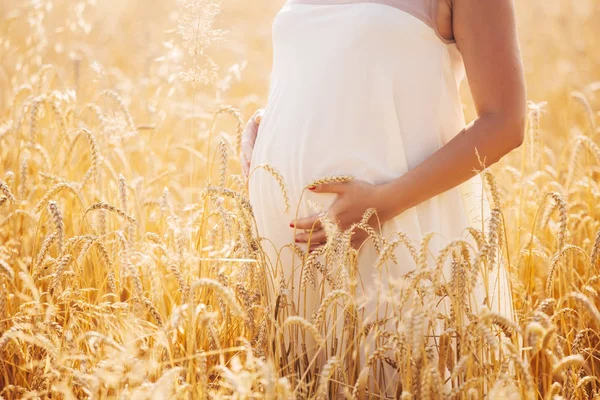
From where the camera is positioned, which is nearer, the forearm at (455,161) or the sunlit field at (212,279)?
the sunlit field at (212,279)

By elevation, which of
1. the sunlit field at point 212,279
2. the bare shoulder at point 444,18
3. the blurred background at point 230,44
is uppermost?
the blurred background at point 230,44

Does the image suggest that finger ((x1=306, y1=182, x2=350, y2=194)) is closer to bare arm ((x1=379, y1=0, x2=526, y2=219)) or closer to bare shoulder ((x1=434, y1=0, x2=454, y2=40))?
bare arm ((x1=379, y1=0, x2=526, y2=219))

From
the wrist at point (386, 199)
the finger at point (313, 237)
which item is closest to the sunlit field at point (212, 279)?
the finger at point (313, 237)

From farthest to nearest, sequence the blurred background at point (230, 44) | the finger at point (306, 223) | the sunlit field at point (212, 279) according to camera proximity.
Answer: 1. the blurred background at point (230, 44)
2. the finger at point (306, 223)
3. the sunlit field at point (212, 279)

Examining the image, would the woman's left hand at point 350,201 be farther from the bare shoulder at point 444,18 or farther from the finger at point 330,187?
the bare shoulder at point 444,18

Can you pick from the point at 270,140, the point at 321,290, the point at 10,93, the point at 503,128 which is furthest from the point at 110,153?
the point at 503,128

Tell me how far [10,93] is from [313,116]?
7.75ft

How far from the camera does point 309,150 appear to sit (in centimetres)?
175

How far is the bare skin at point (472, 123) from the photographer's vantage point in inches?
60.7

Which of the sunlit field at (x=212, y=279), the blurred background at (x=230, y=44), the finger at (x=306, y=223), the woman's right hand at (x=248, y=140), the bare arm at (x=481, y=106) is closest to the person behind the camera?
the sunlit field at (x=212, y=279)

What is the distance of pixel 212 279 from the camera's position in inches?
69.4

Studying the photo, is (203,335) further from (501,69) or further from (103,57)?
(103,57)

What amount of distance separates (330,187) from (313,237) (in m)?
0.14

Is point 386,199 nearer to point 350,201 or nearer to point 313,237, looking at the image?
point 350,201
